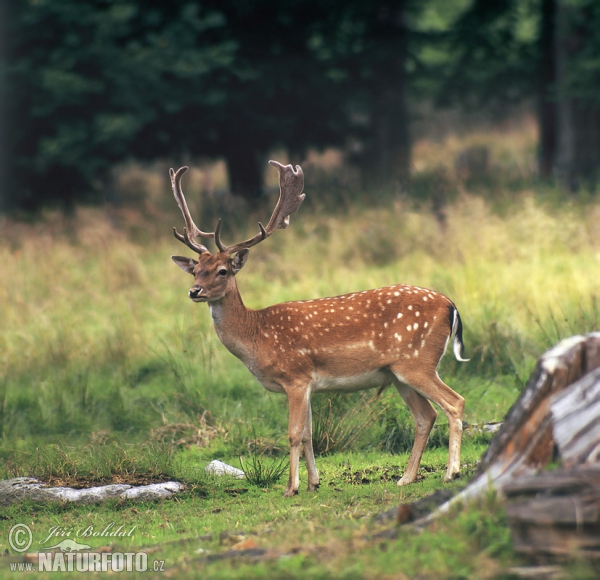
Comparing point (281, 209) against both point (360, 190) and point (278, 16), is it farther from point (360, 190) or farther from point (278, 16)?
point (278, 16)

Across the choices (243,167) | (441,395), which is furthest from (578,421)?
(243,167)

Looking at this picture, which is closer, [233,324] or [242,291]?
[233,324]

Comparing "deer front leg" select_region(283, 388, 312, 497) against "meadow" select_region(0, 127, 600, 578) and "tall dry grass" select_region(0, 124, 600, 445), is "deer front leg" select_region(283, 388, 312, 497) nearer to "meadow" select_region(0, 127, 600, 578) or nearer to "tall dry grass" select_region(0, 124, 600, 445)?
"meadow" select_region(0, 127, 600, 578)

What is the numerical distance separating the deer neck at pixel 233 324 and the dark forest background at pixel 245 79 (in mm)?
9966

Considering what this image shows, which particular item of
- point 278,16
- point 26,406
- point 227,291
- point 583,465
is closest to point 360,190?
point 278,16

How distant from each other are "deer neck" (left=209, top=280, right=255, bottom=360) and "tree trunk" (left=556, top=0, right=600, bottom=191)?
469 inches

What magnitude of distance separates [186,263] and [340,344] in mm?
1375

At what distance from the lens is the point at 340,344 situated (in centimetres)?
754

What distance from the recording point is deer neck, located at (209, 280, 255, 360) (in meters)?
7.71

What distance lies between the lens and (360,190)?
60.8ft

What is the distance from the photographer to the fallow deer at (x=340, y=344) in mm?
7516

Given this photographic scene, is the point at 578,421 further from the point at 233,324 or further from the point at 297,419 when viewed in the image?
the point at 233,324

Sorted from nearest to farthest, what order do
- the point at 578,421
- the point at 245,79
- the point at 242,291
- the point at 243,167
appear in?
the point at 578,421 < the point at 242,291 < the point at 245,79 < the point at 243,167

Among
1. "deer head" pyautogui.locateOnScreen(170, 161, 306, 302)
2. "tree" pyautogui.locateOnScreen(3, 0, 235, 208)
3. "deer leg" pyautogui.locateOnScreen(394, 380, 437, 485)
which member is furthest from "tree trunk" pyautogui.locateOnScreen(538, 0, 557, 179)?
"deer leg" pyautogui.locateOnScreen(394, 380, 437, 485)
